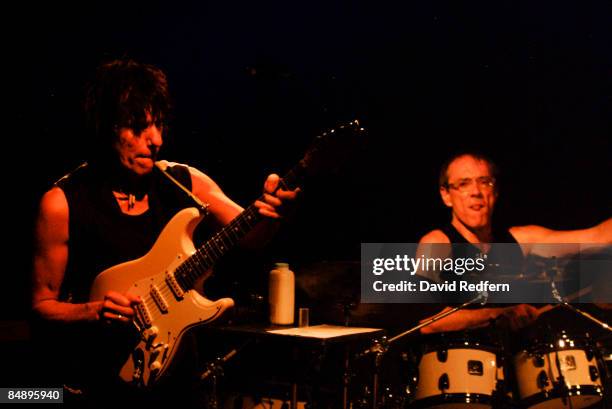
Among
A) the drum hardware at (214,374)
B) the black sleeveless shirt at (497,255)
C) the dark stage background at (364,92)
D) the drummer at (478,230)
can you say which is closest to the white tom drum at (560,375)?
the drummer at (478,230)

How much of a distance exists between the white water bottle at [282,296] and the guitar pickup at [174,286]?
1.12m

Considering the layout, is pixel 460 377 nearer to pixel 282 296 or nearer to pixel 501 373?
pixel 501 373

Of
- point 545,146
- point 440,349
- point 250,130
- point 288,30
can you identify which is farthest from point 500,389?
point 288,30

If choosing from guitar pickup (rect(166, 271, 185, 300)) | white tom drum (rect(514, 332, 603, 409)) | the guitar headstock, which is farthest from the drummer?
guitar pickup (rect(166, 271, 185, 300))

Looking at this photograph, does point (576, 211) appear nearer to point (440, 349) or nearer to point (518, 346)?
point (518, 346)

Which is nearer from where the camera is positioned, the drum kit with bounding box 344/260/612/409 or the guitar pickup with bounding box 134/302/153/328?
the guitar pickup with bounding box 134/302/153/328

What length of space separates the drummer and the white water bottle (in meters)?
Answer: 0.88

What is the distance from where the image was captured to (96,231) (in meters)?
2.48

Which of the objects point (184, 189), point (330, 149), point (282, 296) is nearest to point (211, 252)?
point (184, 189)

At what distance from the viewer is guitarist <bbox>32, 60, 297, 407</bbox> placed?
2.38 meters

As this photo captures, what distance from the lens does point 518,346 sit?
3.56 meters

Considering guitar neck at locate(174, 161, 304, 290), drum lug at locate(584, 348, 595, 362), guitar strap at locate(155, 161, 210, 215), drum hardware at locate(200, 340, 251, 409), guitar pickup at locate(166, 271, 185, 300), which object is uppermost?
guitar strap at locate(155, 161, 210, 215)

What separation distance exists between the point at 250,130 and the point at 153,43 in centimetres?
82

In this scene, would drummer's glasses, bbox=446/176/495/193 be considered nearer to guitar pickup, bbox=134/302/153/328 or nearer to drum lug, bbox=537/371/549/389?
drum lug, bbox=537/371/549/389
